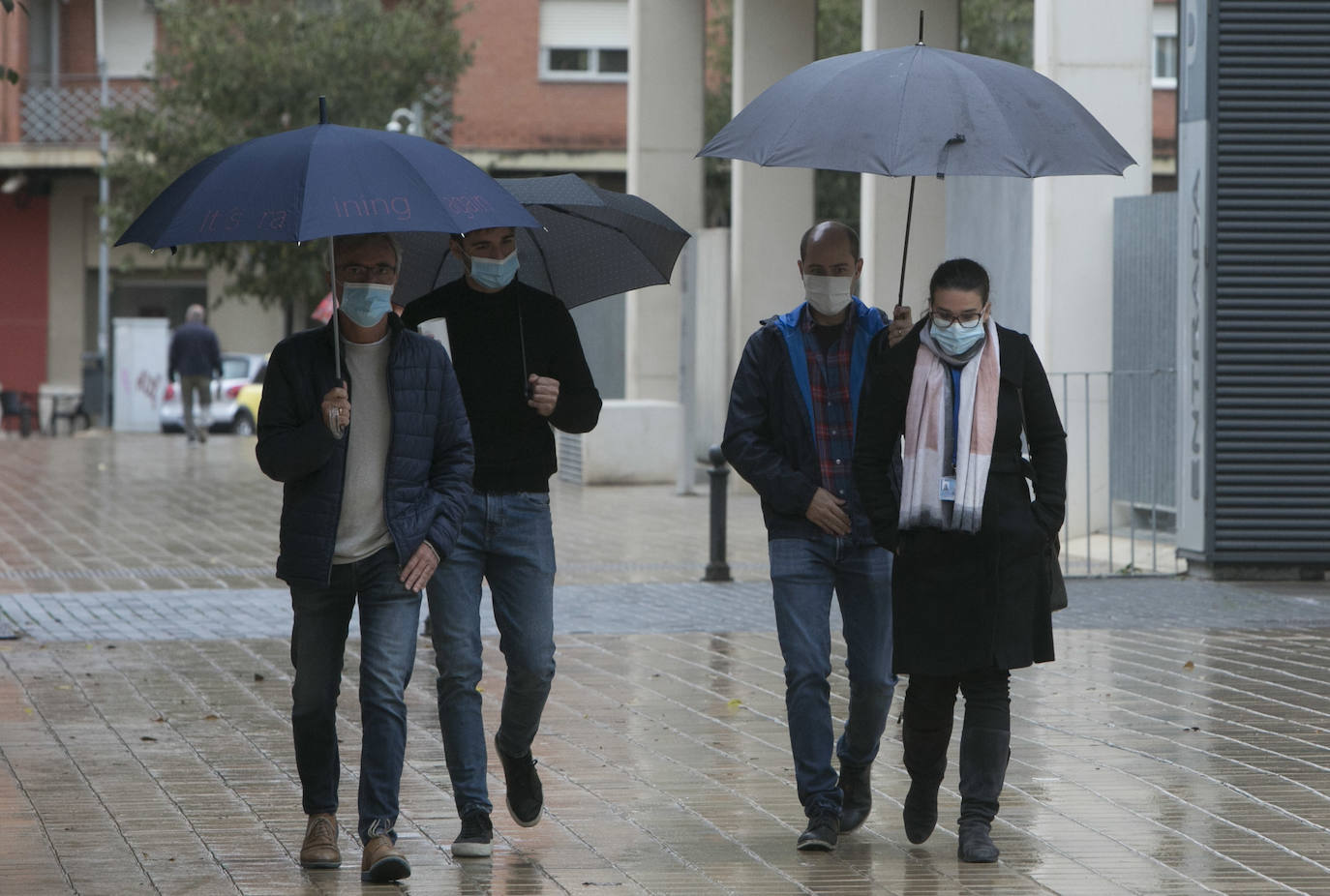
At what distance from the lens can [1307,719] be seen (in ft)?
27.3

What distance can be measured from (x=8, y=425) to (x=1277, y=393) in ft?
95.8

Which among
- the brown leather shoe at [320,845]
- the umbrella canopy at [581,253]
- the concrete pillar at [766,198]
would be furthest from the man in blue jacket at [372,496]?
the concrete pillar at [766,198]

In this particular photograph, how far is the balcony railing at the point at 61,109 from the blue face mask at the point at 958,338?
37.6m

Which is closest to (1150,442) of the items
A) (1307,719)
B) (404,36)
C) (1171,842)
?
(1307,719)

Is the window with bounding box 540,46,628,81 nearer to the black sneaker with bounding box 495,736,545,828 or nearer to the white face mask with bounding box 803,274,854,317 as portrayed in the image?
the white face mask with bounding box 803,274,854,317

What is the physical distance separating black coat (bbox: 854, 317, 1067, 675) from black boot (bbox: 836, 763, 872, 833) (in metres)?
0.49

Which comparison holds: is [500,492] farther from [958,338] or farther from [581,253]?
[958,338]

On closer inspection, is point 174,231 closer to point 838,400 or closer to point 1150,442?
point 838,400

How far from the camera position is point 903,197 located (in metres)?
18.3

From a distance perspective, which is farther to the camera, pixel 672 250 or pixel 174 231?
pixel 672 250

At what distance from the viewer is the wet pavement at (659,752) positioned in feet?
19.3

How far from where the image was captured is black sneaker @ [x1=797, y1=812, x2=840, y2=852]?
238 inches

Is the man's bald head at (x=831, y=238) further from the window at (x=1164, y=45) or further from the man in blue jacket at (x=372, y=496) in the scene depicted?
the window at (x=1164, y=45)

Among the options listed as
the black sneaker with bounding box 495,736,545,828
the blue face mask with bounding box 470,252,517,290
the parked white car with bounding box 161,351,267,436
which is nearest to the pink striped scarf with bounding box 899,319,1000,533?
the blue face mask with bounding box 470,252,517,290
